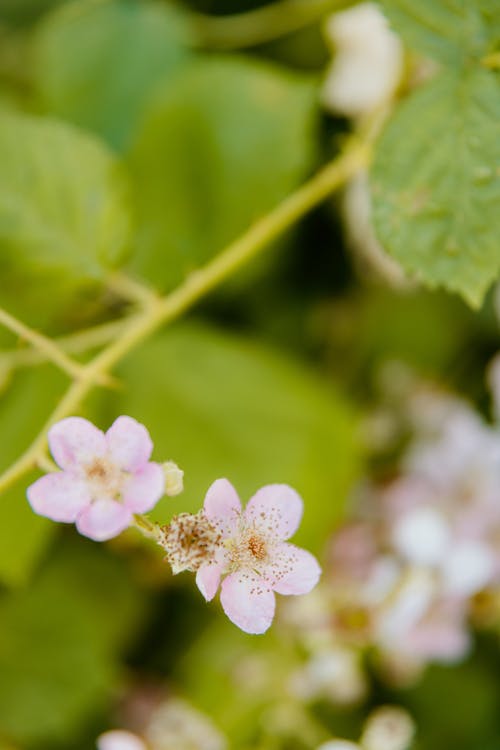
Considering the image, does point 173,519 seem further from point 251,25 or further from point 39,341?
point 251,25

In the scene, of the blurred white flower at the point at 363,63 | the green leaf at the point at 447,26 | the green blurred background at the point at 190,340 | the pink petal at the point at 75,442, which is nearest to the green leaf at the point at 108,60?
the green blurred background at the point at 190,340

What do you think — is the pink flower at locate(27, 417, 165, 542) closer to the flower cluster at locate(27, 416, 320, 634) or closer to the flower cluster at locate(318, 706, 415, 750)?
the flower cluster at locate(27, 416, 320, 634)

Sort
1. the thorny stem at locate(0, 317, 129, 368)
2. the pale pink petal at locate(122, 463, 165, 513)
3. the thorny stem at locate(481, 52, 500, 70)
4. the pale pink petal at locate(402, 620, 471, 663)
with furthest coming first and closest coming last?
1. the pale pink petal at locate(402, 620, 471, 663)
2. the thorny stem at locate(0, 317, 129, 368)
3. the thorny stem at locate(481, 52, 500, 70)
4. the pale pink petal at locate(122, 463, 165, 513)

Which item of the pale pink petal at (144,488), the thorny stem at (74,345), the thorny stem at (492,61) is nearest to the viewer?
the pale pink petal at (144,488)

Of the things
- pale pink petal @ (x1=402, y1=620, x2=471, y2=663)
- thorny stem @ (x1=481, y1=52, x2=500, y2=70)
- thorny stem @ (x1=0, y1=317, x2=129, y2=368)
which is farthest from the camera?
pale pink petal @ (x1=402, y1=620, x2=471, y2=663)

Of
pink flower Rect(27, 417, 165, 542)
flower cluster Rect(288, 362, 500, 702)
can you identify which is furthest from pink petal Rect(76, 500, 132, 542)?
flower cluster Rect(288, 362, 500, 702)

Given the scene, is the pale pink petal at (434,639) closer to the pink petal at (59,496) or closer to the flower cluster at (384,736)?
the flower cluster at (384,736)

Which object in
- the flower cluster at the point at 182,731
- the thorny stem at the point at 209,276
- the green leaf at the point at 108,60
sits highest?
the green leaf at the point at 108,60

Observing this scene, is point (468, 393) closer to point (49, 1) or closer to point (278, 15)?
point (278, 15)
